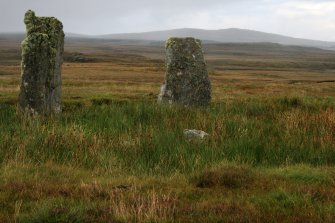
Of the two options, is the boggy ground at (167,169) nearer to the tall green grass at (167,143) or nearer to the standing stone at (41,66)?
the tall green grass at (167,143)

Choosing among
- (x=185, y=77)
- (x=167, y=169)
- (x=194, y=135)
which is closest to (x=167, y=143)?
(x=194, y=135)

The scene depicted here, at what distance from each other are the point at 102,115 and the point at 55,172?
6569 mm

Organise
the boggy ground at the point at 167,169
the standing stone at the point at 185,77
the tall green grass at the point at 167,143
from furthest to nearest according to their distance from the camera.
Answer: the standing stone at the point at 185,77, the tall green grass at the point at 167,143, the boggy ground at the point at 167,169

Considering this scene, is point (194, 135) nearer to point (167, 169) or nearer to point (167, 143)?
point (167, 143)

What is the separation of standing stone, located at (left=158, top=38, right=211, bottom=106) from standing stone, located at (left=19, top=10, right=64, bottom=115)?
4.97 m

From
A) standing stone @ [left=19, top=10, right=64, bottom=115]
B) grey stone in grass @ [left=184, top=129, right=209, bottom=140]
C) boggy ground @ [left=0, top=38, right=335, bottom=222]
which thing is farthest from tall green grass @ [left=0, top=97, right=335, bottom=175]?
standing stone @ [left=19, top=10, right=64, bottom=115]

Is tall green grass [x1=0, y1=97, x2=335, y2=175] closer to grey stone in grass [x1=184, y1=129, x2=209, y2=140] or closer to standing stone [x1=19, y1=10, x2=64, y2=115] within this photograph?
grey stone in grass [x1=184, y1=129, x2=209, y2=140]

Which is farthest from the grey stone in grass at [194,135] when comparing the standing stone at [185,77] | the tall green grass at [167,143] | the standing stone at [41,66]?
the standing stone at [185,77]

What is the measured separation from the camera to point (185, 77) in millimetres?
21484

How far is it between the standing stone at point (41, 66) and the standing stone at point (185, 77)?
4.97m

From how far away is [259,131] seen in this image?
43.0 feet

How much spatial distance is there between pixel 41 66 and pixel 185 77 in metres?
6.59

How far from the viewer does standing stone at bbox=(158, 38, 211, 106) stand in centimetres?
2128

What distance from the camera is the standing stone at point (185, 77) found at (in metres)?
21.3
